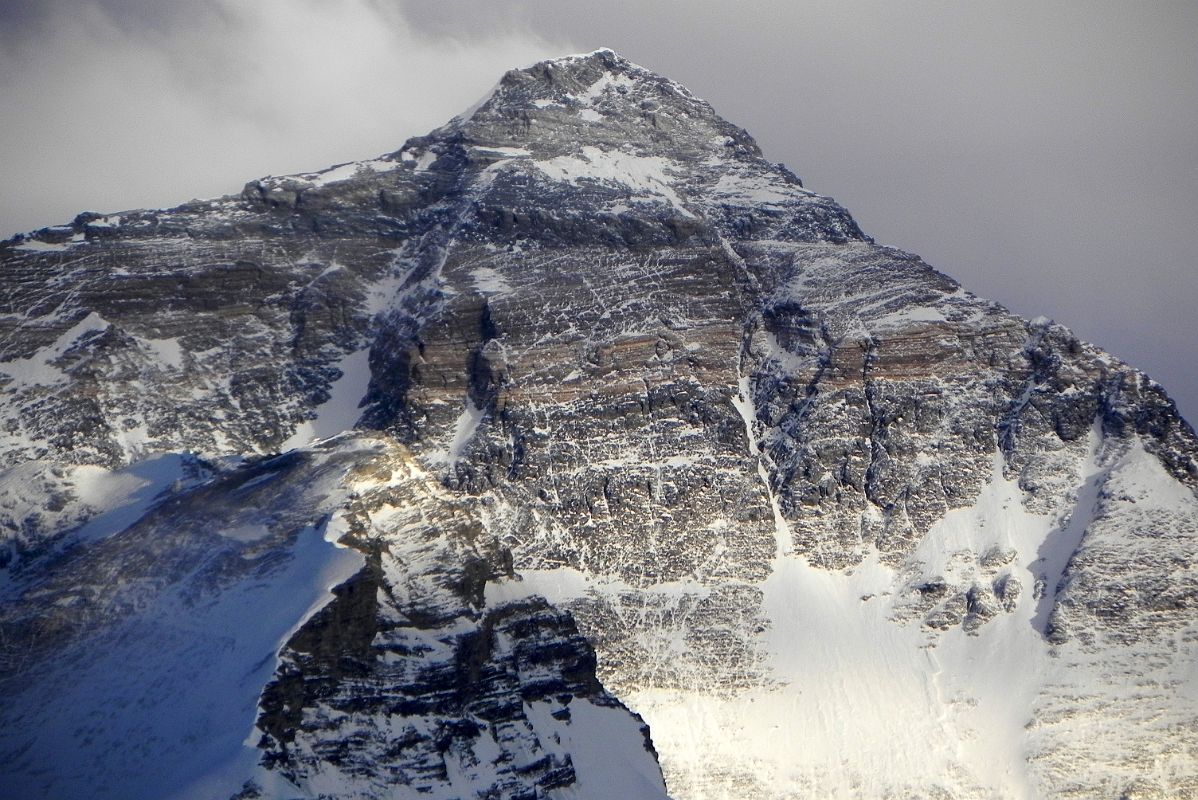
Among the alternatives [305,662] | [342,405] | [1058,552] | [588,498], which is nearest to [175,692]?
[305,662]

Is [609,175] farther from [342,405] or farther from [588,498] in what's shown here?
[588,498]

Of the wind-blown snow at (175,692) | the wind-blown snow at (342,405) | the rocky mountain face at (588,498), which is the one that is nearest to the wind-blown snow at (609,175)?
the rocky mountain face at (588,498)

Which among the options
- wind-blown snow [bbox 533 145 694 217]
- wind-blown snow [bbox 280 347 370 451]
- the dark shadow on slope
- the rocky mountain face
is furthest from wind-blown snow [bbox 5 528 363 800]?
wind-blown snow [bbox 533 145 694 217]

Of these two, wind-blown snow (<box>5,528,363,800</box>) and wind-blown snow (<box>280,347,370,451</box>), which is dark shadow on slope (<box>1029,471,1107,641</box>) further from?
wind-blown snow (<box>5,528,363,800</box>)

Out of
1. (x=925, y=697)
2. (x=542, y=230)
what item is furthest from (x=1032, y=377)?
(x=542, y=230)

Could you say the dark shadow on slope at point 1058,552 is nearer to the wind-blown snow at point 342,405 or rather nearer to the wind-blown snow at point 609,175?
the wind-blown snow at point 609,175

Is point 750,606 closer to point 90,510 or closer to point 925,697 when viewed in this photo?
point 925,697

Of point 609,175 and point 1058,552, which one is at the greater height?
point 609,175

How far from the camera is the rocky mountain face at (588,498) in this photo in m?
123

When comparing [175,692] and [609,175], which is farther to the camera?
[609,175]

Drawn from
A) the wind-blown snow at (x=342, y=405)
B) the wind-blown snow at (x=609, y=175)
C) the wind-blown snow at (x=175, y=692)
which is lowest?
the wind-blown snow at (x=175, y=692)

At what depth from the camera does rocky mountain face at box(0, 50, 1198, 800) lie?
123250 mm

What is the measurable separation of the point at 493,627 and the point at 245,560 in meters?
15.4

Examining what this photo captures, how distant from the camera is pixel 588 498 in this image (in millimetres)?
166250
